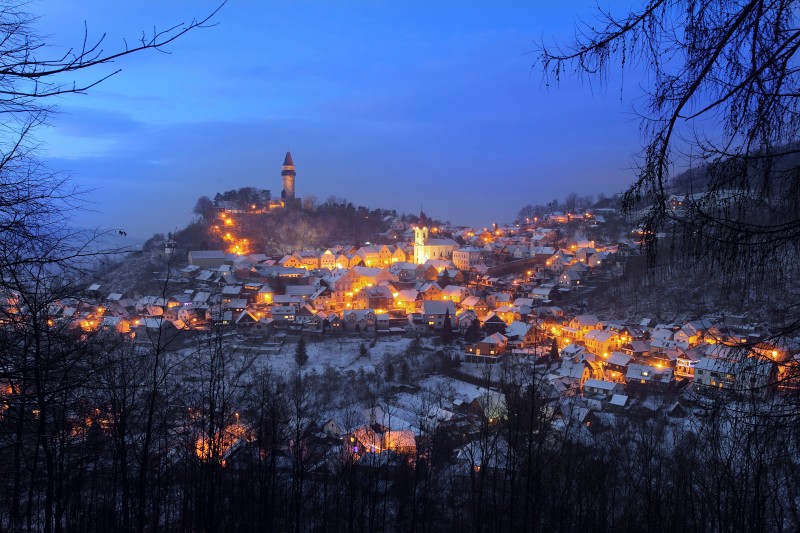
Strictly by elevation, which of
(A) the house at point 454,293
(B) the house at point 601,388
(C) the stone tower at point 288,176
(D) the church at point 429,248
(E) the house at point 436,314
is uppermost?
(C) the stone tower at point 288,176

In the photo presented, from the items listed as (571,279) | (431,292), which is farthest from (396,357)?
(571,279)

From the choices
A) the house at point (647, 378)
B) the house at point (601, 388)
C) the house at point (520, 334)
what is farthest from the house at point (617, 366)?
the house at point (520, 334)

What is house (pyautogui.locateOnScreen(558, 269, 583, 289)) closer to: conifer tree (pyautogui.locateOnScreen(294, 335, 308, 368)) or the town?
the town

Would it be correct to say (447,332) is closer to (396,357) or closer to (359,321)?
(396,357)

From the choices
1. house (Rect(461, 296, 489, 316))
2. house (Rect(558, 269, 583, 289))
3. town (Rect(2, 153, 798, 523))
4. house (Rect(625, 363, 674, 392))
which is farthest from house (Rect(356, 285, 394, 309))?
house (Rect(625, 363, 674, 392))

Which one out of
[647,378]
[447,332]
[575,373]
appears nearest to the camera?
[647,378]

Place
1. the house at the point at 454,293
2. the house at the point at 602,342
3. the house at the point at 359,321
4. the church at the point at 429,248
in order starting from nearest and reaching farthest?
1. the house at the point at 602,342
2. the house at the point at 359,321
3. the house at the point at 454,293
4. the church at the point at 429,248

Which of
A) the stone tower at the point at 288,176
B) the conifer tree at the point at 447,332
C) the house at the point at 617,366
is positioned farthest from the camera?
the stone tower at the point at 288,176

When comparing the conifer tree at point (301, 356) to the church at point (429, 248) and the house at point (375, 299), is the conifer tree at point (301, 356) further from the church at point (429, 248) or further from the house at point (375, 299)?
the church at point (429, 248)
